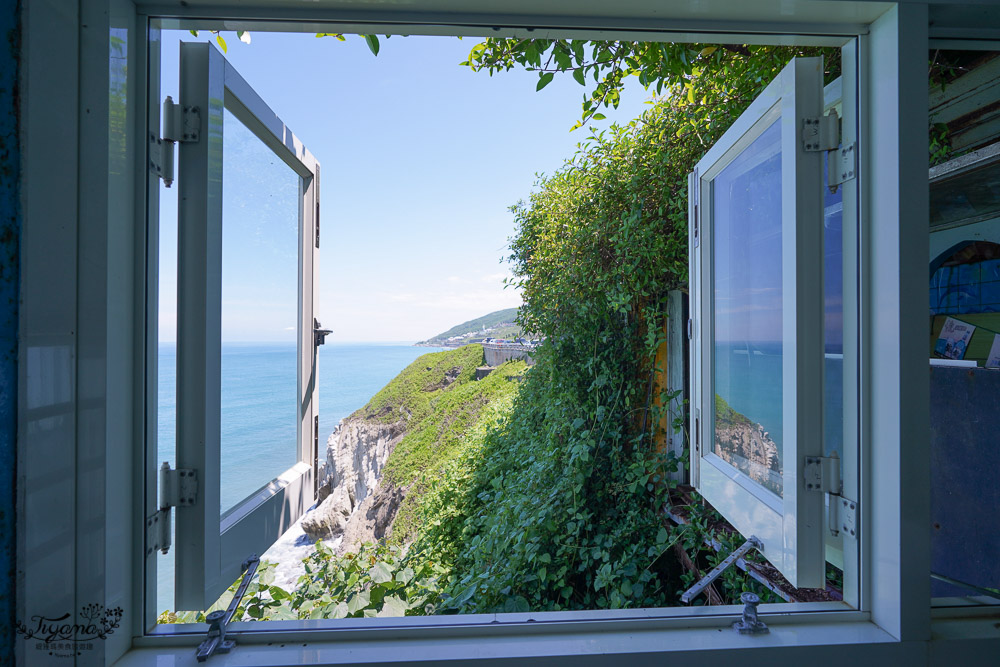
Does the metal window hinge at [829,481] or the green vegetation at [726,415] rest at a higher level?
the green vegetation at [726,415]

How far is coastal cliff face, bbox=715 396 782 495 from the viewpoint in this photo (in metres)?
1.45

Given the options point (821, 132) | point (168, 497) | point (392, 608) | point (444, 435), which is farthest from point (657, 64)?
point (444, 435)

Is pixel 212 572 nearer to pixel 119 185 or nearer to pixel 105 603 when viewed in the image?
pixel 105 603

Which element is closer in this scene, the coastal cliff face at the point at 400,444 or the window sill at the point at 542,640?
the window sill at the point at 542,640

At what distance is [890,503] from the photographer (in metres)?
1.06

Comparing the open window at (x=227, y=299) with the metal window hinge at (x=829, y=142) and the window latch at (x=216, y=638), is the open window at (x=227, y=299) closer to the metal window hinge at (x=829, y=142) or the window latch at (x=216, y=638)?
the window latch at (x=216, y=638)

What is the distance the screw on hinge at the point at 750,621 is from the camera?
3.64 ft

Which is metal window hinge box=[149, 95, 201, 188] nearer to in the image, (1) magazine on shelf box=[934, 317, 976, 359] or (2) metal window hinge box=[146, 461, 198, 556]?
(2) metal window hinge box=[146, 461, 198, 556]

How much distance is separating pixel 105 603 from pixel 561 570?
7.04 ft

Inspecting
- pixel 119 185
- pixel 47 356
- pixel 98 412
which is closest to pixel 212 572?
pixel 98 412

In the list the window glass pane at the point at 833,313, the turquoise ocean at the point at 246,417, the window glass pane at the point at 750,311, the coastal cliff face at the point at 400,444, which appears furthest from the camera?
the coastal cliff face at the point at 400,444

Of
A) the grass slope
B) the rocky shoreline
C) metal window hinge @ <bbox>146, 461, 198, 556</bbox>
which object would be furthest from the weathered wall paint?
the rocky shoreline

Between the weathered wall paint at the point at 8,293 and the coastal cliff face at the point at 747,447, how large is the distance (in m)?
2.01

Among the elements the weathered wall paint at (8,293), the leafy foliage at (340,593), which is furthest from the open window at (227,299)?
the leafy foliage at (340,593)
